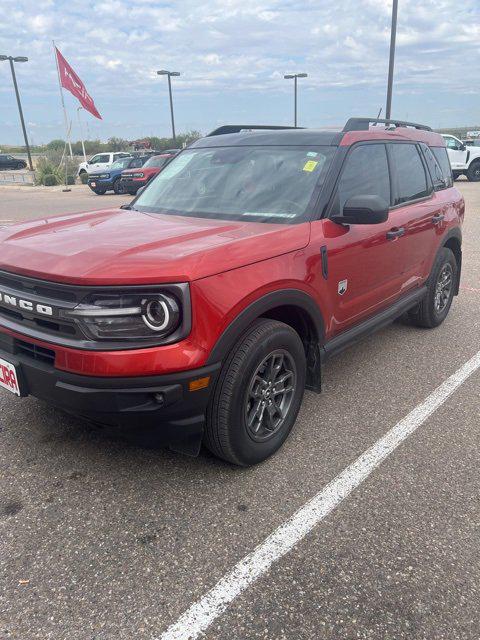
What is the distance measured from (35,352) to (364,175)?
2.45m

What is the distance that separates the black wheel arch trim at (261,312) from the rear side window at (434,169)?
236 cm

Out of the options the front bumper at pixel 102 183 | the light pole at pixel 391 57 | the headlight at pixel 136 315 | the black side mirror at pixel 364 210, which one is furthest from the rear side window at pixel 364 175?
the front bumper at pixel 102 183

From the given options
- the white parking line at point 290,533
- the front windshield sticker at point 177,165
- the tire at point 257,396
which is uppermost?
the front windshield sticker at point 177,165

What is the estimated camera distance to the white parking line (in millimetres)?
1908

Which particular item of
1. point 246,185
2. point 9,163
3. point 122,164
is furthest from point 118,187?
point 9,163

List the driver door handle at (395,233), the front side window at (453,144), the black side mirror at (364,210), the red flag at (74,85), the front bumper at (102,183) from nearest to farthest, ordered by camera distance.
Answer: the black side mirror at (364,210) < the driver door handle at (395,233) < the front side window at (453,144) < the front bumper at (102,183) < the red flag at (74,85)

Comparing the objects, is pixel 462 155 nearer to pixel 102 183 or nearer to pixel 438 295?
pixel 102 183

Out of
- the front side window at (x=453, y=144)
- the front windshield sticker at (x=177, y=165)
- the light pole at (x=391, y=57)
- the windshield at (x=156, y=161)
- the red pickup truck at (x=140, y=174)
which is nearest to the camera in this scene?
the front windshield sticker at (x=177, y=165)

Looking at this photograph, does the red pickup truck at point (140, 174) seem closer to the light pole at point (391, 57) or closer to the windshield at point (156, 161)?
the windshield at point (156, 161)

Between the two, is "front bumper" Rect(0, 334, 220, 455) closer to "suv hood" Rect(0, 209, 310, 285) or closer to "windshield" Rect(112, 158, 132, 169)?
"suv hood" Rect(0, 209, 310, 285)

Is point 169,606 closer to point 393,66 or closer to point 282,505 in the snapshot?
point 282,505

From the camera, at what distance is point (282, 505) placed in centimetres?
253

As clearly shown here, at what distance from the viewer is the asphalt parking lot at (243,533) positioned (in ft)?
6.29

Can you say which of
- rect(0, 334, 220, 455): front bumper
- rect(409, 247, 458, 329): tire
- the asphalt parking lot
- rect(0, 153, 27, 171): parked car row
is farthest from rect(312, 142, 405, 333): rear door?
rect(0, 153, 27, 171): parked car row
